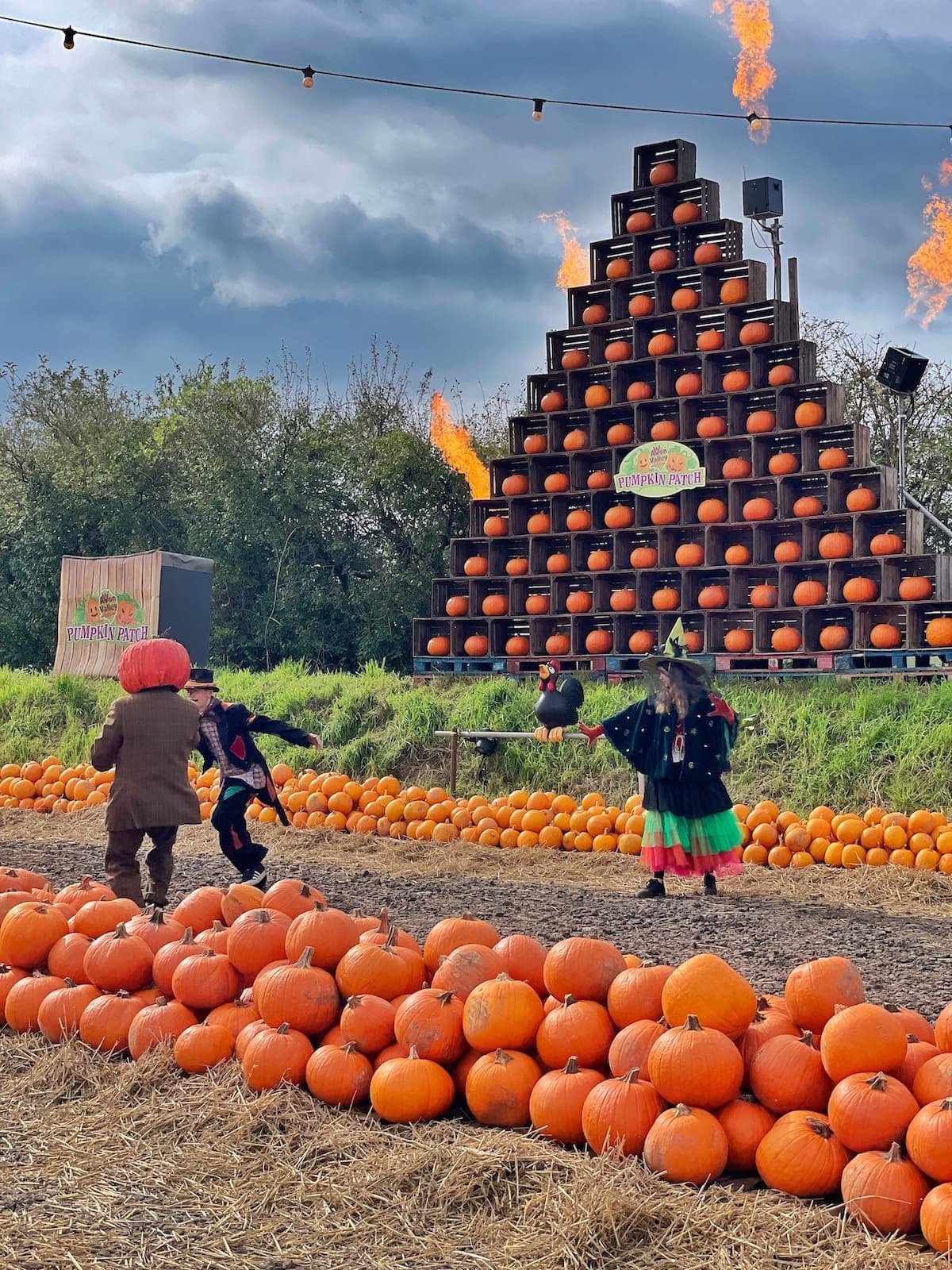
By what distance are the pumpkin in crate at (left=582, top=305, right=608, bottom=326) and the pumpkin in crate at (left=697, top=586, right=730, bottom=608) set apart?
414 cm

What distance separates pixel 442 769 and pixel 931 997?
8565mm

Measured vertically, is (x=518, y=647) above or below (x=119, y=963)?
above

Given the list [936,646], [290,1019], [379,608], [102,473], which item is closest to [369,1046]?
[290,1019]

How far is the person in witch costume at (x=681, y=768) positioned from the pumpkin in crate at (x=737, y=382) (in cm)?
752

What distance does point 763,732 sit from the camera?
12.0m

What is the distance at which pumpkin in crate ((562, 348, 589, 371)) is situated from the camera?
17.0 meters

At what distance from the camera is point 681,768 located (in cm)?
820

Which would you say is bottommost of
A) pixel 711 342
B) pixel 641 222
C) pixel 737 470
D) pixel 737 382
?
pixel 737 470

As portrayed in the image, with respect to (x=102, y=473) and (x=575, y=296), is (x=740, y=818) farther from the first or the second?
(x=102, y=473)

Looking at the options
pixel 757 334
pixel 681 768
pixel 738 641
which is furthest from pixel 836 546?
pixel 681 768

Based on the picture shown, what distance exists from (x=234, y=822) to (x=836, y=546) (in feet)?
28.1

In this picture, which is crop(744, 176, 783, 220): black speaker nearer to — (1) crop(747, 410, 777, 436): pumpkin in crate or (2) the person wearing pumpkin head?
(1) crop(747, 410, 777, 436): pumpkin in crate

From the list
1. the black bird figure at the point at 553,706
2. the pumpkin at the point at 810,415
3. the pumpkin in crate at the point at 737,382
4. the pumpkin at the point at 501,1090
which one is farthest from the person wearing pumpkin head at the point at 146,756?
the pumpkin in crate at the point at 737,382

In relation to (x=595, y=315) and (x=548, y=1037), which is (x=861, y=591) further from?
(x=548, y=1037)
